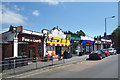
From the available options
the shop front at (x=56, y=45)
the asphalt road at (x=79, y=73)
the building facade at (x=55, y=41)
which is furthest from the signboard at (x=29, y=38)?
the asphalt road at (x=79, y=73)

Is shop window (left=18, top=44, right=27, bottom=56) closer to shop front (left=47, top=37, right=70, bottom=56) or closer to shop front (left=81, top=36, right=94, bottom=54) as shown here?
shop front (left=47, top=37, right=70, bottom=56)

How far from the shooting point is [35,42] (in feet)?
54.3

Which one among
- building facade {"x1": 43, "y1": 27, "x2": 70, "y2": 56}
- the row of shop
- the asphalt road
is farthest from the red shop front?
the asphalt road

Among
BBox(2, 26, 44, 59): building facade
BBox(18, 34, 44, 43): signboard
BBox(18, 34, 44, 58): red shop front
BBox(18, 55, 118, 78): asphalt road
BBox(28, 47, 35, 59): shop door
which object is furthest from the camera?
BBox(28, 47, 35, 59): shop door

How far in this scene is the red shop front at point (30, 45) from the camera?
14688 mm

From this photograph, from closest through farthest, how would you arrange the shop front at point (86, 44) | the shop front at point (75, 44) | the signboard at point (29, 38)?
the signboard at point (29, 38)
the shop front at point (75, 44)
the shop front at point (86, 44)

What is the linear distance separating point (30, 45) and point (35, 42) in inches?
37.2

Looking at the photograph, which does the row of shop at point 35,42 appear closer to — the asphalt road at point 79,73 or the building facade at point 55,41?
the building facade at point 55,41

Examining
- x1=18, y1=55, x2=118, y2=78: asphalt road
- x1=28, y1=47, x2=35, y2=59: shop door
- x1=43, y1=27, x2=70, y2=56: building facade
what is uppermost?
x1=43, y1=27, x2=70, y2=56: building facade

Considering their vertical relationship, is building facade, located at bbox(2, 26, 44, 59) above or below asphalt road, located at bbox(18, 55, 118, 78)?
above

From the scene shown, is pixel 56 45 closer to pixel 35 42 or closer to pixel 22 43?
pixel 35 42

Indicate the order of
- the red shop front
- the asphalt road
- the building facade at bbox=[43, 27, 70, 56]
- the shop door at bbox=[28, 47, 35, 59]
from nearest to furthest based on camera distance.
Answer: the asphalt road, the red shop front, the shop door at bbox=[28, 47, 35, 59], the building facade at bbox=[43, 27, 70, 56]

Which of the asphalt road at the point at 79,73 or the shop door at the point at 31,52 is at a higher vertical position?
the shop door at the point at 31,52

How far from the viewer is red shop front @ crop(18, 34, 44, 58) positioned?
578 inches
